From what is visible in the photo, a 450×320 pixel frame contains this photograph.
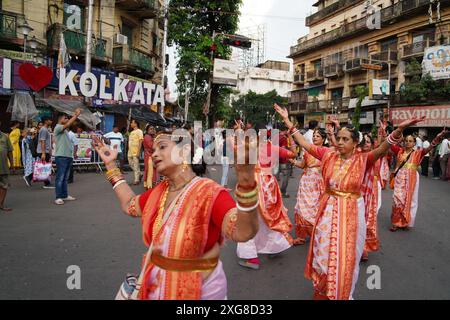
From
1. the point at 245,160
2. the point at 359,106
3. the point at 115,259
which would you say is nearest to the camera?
the point at 245,160

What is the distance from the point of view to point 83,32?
17969 mm

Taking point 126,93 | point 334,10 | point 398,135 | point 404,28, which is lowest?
point 398,135

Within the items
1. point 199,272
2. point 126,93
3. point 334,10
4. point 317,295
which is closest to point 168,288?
point 199,272

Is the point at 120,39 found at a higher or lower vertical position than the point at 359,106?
higher

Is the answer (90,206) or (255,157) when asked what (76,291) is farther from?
(90,206)

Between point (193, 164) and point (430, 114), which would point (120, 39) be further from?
point (193, 164)

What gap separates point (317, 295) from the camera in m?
3.20

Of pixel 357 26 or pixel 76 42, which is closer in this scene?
pixel 76 42

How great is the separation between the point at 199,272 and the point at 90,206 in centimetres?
589

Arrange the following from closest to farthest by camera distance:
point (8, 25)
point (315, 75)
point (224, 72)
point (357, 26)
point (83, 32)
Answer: point (8, 25), point (83, 32), point (224, 72), point (357, 26), point (315, 75)

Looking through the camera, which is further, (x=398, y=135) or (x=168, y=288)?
(x=398, y=135)

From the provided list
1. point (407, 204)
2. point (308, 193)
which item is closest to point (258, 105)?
point (407, 204)

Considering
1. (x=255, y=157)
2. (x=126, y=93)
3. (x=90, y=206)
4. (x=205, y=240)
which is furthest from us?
(x=126, y=93)

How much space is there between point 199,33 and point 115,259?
20.1 meters
